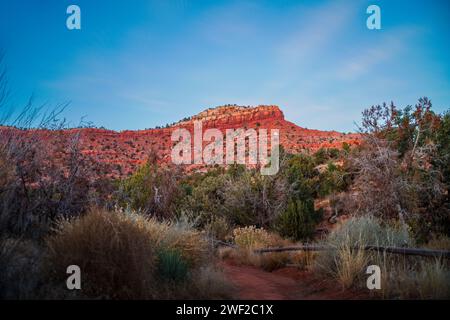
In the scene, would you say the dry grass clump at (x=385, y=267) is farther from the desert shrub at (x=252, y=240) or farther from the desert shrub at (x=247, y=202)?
the desert shrub at (x=247, y=202)

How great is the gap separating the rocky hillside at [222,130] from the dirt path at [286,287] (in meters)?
31.7

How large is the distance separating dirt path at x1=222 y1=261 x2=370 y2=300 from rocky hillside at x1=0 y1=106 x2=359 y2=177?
31.7 metres

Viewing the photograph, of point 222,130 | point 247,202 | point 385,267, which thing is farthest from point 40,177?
point 222,130

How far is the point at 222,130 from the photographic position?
60.6m

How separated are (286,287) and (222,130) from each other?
177 ft

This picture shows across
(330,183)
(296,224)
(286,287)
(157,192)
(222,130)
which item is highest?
(222,130)

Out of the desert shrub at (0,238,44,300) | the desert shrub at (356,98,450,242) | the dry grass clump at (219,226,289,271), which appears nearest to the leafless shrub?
the desert shrub at (0,238,44,300)

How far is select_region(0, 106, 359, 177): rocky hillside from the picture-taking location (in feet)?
152

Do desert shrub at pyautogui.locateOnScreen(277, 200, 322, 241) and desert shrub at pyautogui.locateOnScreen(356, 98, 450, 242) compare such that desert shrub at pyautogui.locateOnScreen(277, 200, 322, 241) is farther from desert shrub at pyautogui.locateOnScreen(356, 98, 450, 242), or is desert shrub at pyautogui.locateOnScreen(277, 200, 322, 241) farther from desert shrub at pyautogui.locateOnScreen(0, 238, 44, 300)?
desert shrub at pyautogui.locateOnScreen(0, 238, 44, 300)

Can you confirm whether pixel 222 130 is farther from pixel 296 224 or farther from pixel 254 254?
pixel 254 254

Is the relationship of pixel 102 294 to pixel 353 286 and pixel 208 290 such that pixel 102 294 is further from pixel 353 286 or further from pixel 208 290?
pixel 353 286

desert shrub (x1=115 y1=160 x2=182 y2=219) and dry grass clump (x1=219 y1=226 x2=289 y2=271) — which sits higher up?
desert shrub (x1=115 y1=160 x2=182 y2=219)

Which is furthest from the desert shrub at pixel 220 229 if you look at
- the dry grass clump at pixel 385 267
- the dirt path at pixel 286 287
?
the dry grass clump at pixel 385 267
